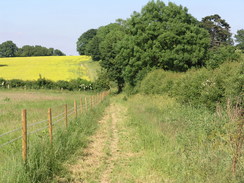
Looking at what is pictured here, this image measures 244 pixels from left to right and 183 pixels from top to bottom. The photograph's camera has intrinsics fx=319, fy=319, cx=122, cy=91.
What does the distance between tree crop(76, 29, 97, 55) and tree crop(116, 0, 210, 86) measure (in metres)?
71.5

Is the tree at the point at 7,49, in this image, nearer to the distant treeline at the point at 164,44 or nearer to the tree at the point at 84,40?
the tree at the point at 84,40

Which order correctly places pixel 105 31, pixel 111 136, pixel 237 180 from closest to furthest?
pixel 237 180
pixel 111 136
pixel 105 31

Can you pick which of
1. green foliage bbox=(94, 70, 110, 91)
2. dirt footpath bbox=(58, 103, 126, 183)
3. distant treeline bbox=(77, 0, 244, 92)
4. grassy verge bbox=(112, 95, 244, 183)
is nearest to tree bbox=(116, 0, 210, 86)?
distant treeline bbox=(77, 0, 244, 92)

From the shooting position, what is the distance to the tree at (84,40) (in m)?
109

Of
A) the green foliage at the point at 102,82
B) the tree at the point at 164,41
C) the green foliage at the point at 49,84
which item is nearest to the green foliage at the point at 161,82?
the tree at the point at 164,41

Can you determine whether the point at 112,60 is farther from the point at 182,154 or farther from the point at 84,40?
the point at 84,40

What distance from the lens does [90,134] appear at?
1353 centimetres

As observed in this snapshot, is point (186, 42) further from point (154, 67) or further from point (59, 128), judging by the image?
point (59, 128)

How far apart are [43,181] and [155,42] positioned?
3053cm

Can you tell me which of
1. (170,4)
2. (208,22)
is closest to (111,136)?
(170,4)

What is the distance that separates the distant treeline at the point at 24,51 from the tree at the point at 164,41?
301 feet

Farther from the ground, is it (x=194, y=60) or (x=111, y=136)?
(x=194, y=60)

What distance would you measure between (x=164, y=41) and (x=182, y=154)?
1139 inches

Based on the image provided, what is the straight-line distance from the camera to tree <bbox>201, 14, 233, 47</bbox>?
2333 inches
